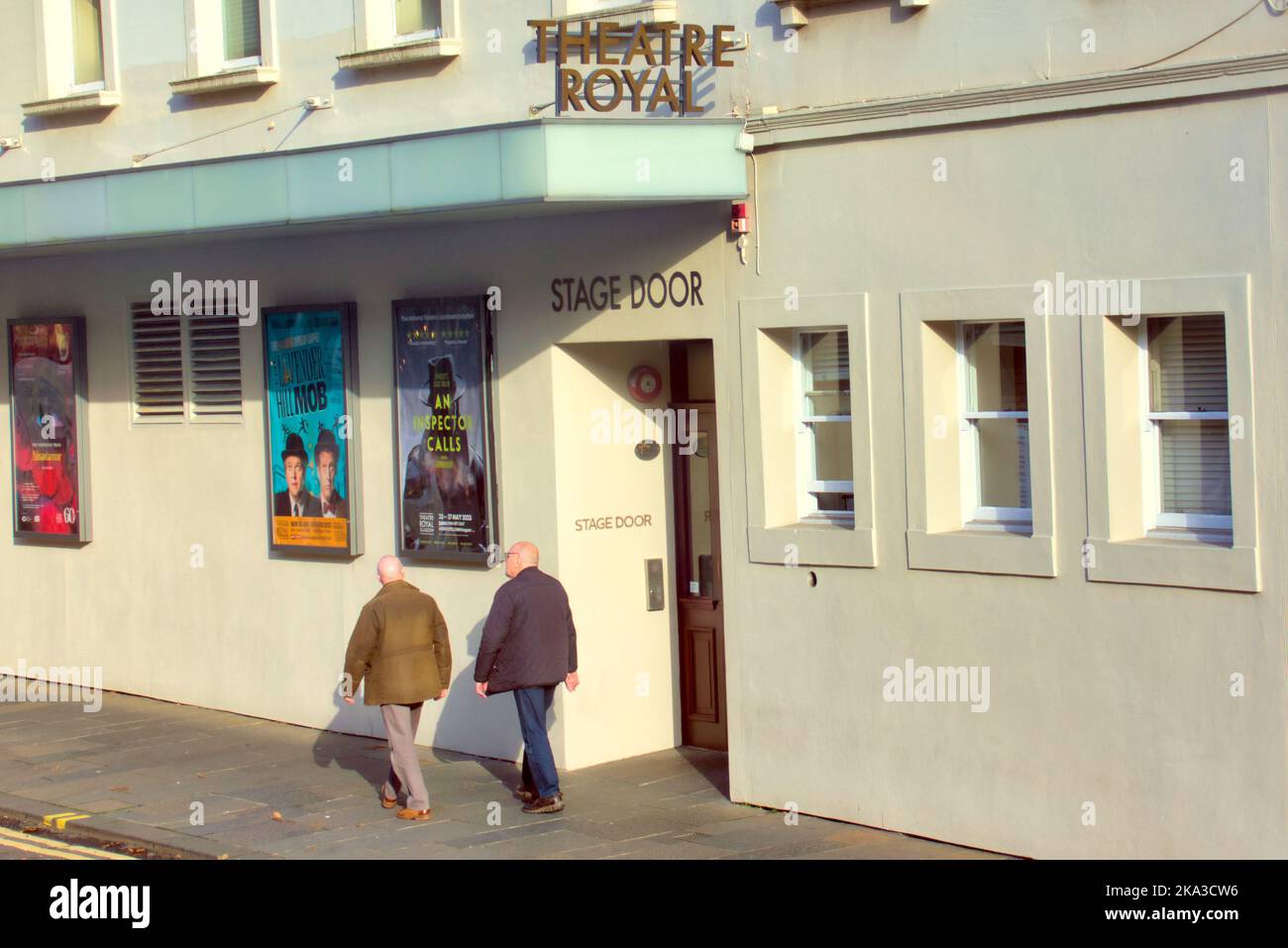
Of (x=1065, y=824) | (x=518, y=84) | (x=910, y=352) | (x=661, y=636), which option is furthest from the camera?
(x=661, y=636)

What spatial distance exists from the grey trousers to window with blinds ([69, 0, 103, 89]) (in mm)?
8114

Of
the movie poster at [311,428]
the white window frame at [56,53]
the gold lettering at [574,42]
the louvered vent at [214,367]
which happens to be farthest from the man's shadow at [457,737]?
the white window frame at [56,53]

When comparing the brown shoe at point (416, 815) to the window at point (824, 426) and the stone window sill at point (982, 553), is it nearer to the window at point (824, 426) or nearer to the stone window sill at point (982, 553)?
the window at point (824, 426)

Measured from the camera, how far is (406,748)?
11.6 m

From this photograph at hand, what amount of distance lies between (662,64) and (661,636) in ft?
14.8

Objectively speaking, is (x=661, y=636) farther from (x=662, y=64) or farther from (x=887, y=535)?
(x=662, y=64)

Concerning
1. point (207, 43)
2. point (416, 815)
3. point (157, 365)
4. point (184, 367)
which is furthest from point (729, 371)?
point (157, 365)

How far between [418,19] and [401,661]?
537 centimetres

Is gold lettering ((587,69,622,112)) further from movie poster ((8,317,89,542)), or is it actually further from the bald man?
movie poster ((8,317,89,542))

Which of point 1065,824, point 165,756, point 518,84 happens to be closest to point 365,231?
point 518,84

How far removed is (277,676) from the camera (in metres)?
15.1

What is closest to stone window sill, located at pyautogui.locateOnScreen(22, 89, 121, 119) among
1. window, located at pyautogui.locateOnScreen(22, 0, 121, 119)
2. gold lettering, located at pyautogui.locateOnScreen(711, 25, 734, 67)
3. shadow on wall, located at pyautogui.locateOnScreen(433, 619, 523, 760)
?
window, located at pyautogui.locateOnScreen(22, 0, 121, 119)

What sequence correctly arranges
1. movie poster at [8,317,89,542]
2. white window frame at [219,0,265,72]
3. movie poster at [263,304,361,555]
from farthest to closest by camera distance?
movie poster at [8,317,89,542], white window frame at [219,0,265,72], movie poster at [263,304,361,555]

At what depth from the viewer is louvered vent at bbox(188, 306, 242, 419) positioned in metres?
15.5
